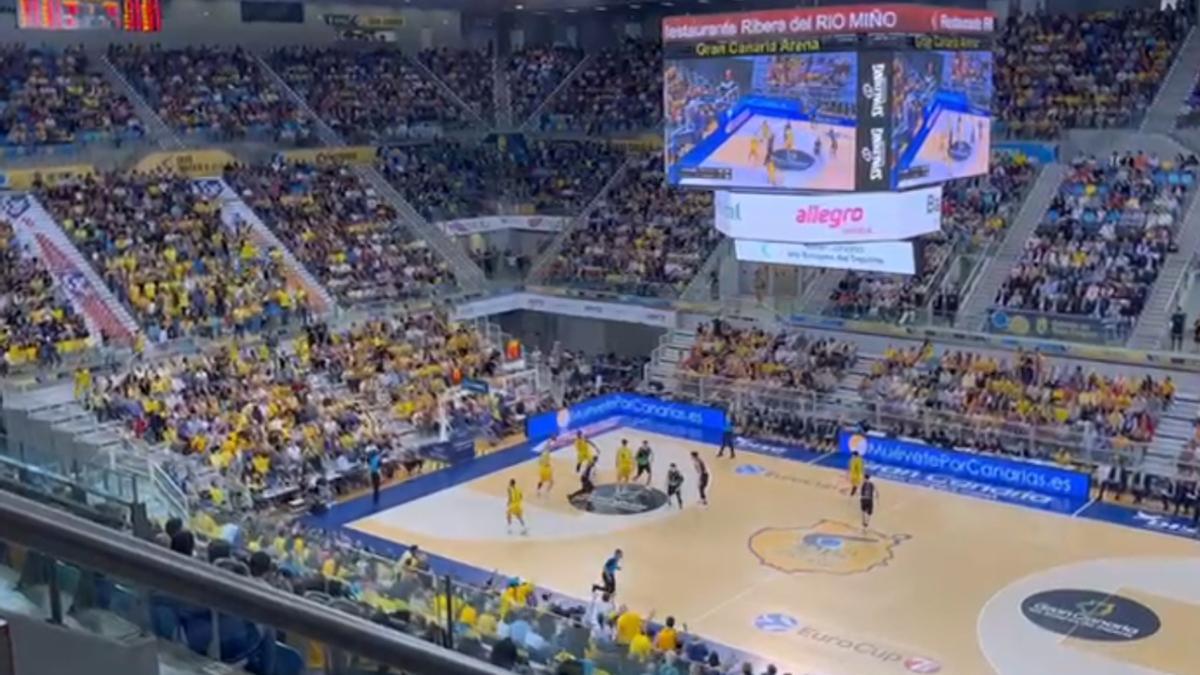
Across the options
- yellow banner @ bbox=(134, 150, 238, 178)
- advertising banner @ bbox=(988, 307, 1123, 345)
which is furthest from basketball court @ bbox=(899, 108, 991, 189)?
yellow banner @ bbox=(134, 150, 238, 178)

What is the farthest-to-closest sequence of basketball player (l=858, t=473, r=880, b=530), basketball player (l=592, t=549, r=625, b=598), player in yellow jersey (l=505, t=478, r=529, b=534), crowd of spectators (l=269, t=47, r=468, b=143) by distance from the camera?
crowd of spectators (l=269, t=47, r=468, b=143) → player in yellow jersey (l=505, t=478, r=529, b=534) → basketball player (l=858, t=473, r=880, b=530) → basketball player (l=592, t=549, r=625, b=598)

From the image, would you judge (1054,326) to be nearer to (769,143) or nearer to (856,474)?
(856,474)

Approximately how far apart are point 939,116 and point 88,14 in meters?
23.4

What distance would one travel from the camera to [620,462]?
26125 millimetres

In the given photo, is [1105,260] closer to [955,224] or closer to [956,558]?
[955,224]

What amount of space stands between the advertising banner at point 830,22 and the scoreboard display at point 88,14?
17.7 metres

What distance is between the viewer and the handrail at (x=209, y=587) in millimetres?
2115

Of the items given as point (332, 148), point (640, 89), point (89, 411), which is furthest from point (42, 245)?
point (640, 89)

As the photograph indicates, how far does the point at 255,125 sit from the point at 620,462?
20847mm

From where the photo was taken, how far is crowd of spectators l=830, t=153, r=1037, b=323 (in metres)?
33.4

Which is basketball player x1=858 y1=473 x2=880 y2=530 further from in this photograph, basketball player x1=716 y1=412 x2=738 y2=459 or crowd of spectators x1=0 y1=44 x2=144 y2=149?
crowd of spectators x1=0 y1=44 x2=144 y2=149

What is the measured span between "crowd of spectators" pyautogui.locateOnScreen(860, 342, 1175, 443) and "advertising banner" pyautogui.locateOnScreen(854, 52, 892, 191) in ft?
23.0

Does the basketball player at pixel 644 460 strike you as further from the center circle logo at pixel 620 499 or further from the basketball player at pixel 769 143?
the basketball player at pixel 769 143

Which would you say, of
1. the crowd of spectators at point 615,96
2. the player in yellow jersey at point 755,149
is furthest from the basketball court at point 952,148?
the crowd of spectators at point 615,96
